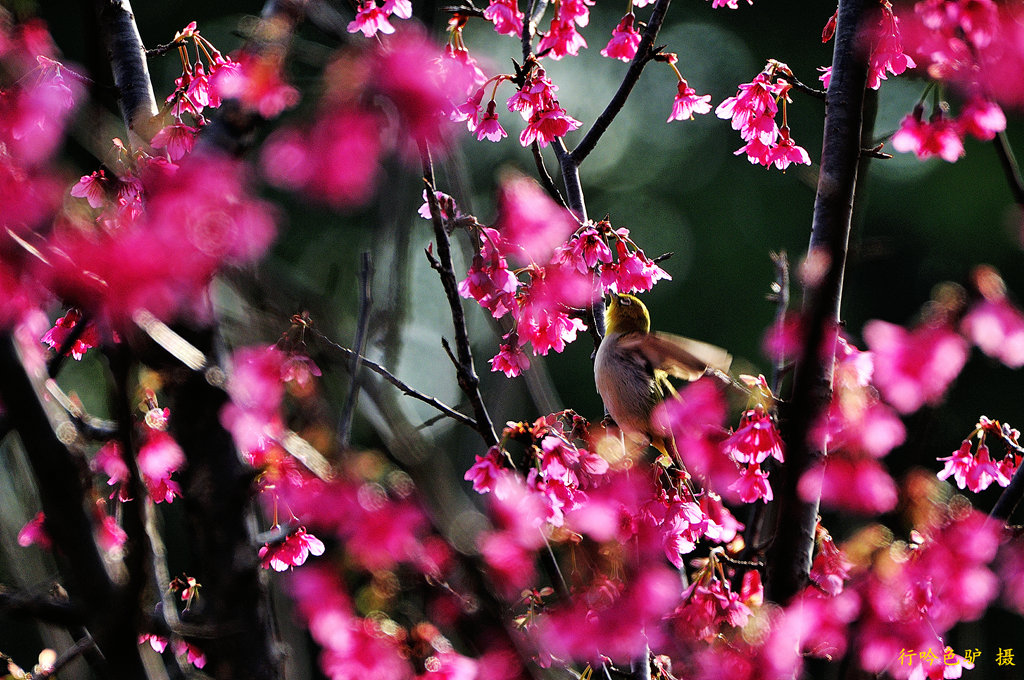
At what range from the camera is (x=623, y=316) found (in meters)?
2.55

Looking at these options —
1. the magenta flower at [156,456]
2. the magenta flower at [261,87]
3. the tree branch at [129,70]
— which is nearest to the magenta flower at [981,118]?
the magenta flower at [261,87]

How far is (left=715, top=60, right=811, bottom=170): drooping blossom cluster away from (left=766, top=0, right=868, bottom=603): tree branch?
462 mm

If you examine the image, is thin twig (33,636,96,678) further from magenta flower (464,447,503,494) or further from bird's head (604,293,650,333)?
bird's head (604,293,650,333)

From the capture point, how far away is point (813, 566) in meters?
2.10

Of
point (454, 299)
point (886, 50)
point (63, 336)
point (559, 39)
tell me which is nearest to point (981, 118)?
point (886, 50)

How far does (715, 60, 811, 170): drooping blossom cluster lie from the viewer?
2254 millimetres

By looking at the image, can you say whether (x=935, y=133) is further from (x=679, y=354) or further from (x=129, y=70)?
(x=129, y=70)

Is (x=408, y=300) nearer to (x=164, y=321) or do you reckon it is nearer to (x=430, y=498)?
(x=430, y=498)

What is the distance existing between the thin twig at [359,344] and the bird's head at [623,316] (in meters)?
1.31

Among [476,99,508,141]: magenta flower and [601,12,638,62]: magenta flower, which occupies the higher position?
[601,12,638,62]: magenta flower

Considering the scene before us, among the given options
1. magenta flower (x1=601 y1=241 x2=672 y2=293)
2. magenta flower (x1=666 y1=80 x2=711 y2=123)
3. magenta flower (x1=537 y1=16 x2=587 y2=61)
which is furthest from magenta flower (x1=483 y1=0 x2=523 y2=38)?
magenta flower (x1=601 y1=241 x2=672 y2=293)

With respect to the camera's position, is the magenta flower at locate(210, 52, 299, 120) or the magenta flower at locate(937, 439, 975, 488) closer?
the magenta flower at locate(210, 52, 299, 120)

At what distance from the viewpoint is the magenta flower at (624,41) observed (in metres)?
2.39

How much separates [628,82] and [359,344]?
1.27 meters
